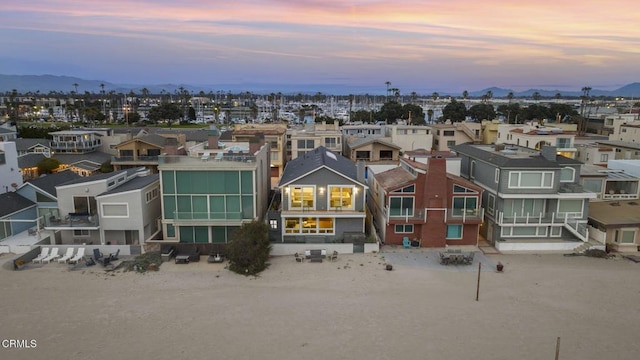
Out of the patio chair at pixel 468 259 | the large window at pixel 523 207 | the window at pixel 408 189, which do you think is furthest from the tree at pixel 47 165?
the large window at pixel 523 207

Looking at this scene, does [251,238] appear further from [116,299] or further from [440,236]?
[440,236]

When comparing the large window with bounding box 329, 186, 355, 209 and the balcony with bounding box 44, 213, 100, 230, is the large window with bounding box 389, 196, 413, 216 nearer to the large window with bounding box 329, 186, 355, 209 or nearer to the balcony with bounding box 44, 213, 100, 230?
the large window with bounding box 329, 186, 355, 209

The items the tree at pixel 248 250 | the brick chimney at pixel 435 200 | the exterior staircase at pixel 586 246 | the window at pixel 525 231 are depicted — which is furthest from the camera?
the window at pixel 525 231

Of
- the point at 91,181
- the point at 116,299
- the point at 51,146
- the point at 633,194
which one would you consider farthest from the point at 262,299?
the point at 51,146

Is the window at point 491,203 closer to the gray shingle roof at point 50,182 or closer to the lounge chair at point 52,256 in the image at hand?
the lounge chair at point 52,256

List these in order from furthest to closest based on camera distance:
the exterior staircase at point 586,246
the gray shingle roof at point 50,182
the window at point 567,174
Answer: the gray shingle roof at point 50,182
the window at point 567,174
the exterior staircase at point 586,246

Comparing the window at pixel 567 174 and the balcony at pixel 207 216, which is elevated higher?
the window at pixel 567 174
